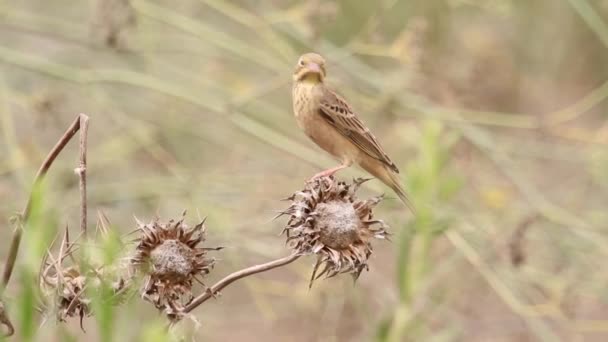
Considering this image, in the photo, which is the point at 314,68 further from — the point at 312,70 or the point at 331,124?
the point at 331,124

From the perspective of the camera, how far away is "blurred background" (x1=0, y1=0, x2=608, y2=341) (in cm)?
558

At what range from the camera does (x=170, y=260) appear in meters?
2.32

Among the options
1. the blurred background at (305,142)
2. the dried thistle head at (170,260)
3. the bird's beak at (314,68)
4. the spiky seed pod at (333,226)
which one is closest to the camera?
the dried thistle head at (170,260)

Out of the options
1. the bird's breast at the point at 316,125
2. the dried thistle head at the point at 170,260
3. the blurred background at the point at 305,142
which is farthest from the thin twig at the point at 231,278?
the blurred background at the point at 305,142

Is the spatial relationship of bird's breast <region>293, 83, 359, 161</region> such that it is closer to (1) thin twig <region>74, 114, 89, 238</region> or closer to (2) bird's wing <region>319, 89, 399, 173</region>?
(2) bird's wing <region>319, 89, 399, 173</region>

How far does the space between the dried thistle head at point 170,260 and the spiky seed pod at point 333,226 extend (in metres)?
0.20

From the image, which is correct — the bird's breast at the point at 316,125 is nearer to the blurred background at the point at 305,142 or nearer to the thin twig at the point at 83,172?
the blurred background at the point at 305,142

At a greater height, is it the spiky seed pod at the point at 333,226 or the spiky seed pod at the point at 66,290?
the spiky seed pod at the point at 333,226

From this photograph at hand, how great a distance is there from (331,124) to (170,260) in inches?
64.9

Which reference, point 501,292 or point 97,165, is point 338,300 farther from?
point 97,165

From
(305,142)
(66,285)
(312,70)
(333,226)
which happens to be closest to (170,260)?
(66,285)

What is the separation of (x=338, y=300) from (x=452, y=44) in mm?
2894

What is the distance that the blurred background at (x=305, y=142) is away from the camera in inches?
220

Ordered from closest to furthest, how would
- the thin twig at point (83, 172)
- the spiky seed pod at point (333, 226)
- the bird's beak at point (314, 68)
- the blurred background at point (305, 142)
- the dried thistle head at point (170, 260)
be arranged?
the thin twig at point (83, 172), the dried thistle head at point (170, 260), the spiky seed pod at point (333, 226), the bird's beak at point (314, 68), the blurred background at point (305, 142)
